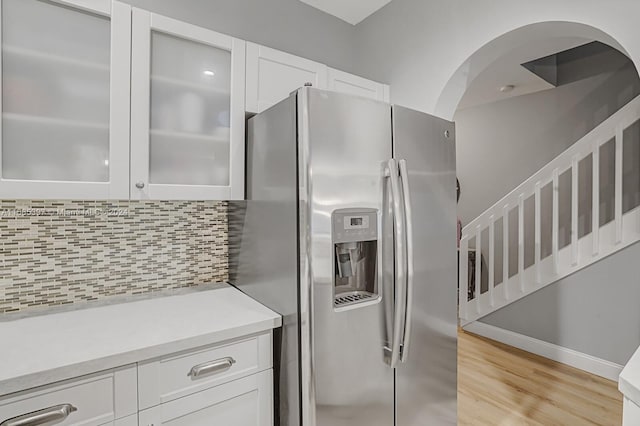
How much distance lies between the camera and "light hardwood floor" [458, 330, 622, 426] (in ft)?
6.86

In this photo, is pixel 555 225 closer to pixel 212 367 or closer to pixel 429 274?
pixel 429 274

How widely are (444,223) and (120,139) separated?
4.88 feet

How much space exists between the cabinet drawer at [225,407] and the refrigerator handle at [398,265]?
1.77 feet

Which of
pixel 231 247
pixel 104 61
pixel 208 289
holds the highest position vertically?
pixel 104 61

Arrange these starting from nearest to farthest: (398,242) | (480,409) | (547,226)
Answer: (398,242), (480,409), (547,226)

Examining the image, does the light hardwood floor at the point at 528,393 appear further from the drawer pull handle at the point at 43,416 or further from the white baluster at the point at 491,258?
the drawer pull handle at the point at 43,416

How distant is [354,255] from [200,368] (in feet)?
2.38

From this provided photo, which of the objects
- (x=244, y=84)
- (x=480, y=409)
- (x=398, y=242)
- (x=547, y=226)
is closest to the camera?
(x=398, y=242)

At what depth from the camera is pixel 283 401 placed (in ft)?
4.59

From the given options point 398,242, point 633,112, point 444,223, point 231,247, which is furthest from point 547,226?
point 231,247

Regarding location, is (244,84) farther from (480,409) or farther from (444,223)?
(480,409)

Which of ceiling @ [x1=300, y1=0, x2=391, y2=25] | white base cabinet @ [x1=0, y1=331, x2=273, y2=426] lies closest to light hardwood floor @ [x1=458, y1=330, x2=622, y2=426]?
white base cabinet @ [x1=0, y1=331, x2=273, y2=426]

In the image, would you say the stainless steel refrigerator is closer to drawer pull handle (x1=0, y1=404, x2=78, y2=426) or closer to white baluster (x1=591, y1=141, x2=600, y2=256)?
drawer pull handle (x1=0, y1=404, x2=78, y2=426)

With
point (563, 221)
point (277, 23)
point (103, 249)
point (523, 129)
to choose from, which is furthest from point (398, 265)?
point (523, 129)
